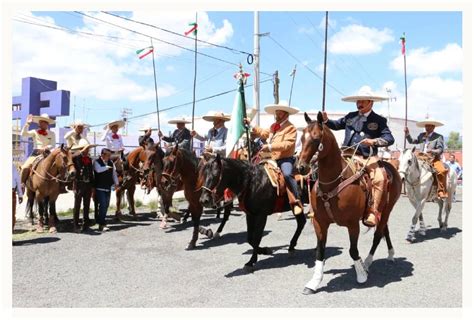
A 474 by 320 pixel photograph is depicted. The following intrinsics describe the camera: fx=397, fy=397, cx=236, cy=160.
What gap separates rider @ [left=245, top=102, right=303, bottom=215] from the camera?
7074mm

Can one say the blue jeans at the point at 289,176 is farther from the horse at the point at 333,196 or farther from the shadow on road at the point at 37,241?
the shadow on road at the point at 37,241

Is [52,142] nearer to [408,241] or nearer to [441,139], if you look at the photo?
[408,241]

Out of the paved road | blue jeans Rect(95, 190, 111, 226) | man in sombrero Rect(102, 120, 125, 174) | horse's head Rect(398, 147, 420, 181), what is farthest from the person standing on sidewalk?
horse's head Rect(398, 147, 420, 181)

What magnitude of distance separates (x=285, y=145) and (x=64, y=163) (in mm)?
5473

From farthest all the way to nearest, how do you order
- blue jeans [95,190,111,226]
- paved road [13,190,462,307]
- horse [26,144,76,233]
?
blue jeans [95,190,111,226], horse [26,144,76,233], paved road [13,190,462,307]

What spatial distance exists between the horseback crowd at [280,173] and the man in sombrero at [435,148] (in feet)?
0.08

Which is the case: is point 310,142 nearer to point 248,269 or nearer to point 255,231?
point 255,231

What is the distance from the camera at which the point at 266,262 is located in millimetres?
7117

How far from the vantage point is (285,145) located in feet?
23.1

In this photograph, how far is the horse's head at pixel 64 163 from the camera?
9180 mm

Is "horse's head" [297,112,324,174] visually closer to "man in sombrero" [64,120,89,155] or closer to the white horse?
the white horse

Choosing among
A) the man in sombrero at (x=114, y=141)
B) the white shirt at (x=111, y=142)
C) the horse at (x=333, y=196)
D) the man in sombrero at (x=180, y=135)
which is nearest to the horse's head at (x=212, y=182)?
the horse at (x=333, y=196)

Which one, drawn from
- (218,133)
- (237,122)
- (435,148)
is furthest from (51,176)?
(435,148)

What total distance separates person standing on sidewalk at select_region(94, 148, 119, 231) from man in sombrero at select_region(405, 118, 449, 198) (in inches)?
324
